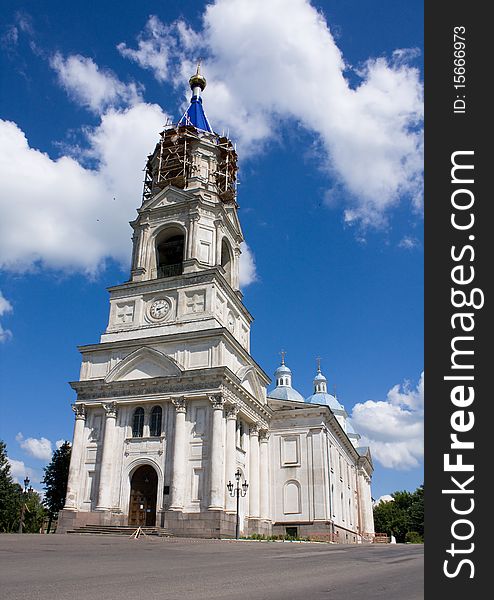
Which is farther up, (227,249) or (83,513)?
(227,249)

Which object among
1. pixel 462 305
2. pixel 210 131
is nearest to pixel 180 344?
pixel 210 131

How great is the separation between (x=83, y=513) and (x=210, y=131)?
103 ft

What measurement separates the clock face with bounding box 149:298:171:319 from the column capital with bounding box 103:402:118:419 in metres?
6.54

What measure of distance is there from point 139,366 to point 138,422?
3.61 metres

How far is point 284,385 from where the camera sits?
222ft

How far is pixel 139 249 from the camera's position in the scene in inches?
1677

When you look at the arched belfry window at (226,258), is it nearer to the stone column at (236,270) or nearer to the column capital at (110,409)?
the stone column at (236,270)

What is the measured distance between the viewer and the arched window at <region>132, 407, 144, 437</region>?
119 feet

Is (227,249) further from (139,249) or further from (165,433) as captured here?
(165,433)

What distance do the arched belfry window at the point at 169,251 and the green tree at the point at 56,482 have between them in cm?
2221

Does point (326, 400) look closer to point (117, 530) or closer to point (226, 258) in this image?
point (226, 258)

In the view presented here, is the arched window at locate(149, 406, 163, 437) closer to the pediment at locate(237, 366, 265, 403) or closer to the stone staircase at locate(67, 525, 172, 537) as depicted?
the stone staircase at locate(67, 525, 172, 537)

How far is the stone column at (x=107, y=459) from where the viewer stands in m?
34.7

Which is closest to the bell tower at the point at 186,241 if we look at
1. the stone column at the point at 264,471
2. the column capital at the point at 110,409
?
the column capital at the point at 110,409
